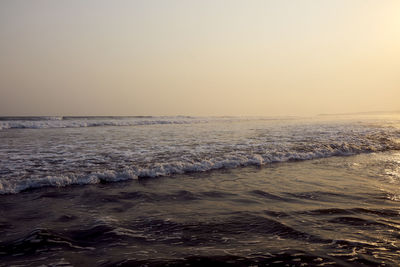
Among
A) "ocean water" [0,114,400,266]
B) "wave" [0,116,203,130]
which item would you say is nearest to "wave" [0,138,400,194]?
"ocean water" [0,114,400,266]

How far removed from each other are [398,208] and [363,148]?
1025 cm

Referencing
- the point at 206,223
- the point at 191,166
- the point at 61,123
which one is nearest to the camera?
the point at 206,223

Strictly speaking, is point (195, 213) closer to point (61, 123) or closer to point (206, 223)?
point (206, 223)

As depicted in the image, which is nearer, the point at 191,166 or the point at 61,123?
the point at 191,166

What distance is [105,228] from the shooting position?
421 centimetres

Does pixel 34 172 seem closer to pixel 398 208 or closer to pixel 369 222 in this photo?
pixel 369 222

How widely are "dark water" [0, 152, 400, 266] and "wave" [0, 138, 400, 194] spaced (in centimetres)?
43

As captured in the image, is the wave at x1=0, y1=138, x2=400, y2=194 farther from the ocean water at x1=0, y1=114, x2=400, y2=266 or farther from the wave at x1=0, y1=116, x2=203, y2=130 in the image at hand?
the wave at x1=0, y1=116, x2=203, y2=130

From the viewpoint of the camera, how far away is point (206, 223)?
443 cm

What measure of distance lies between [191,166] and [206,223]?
4634 mm

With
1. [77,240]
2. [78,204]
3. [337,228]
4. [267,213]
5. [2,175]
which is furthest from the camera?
[2,175]

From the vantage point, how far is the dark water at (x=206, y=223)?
131 inches

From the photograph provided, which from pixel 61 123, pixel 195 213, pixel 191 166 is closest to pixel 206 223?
pixel 195 213

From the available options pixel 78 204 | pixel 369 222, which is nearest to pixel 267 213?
pixel 369 222
